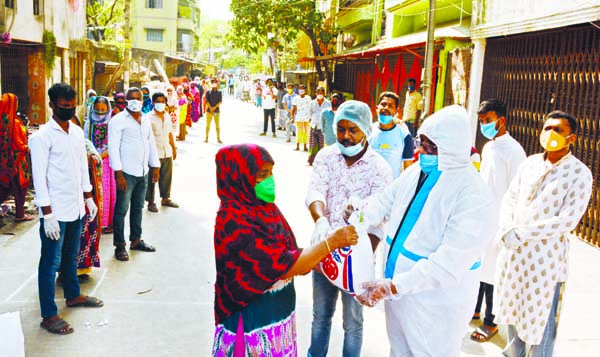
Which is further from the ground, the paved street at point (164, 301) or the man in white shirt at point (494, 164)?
the man in white shirt at point (494, 164)

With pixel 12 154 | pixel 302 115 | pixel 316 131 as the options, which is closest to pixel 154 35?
pixel 302 115

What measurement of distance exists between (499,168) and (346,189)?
1474 mm

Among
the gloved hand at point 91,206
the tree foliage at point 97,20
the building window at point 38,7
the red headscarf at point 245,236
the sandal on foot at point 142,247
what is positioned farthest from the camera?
the tree foliage at point 97,20

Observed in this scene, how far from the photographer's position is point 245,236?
2291 millimetres

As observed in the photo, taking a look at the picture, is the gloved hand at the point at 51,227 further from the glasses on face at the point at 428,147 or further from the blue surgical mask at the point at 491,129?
the blue surgical mask at the point at 491,129

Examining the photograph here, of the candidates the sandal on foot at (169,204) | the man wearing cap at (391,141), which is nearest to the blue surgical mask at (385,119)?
the man wearing cap at (391,141)

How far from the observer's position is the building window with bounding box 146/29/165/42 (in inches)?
1986

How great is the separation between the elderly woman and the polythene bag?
140mm

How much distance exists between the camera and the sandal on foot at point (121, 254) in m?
5.80

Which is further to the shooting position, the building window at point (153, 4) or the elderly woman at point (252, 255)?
the building window at point (153, 4)

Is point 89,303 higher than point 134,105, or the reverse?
point 134,105

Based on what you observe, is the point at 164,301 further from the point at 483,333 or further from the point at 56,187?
the point at 483,333

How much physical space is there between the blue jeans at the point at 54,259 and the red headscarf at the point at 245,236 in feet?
7.21

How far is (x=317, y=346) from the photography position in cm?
342
